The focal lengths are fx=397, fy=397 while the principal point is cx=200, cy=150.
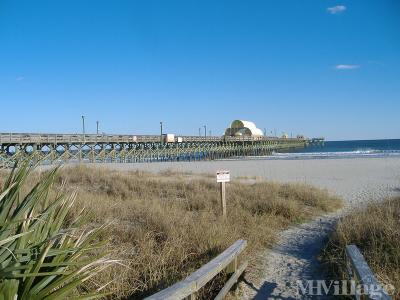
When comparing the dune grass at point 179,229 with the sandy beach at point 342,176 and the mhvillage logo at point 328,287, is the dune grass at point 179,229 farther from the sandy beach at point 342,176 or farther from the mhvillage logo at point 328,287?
the sandy beach at point 342,176

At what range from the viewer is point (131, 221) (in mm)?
6824

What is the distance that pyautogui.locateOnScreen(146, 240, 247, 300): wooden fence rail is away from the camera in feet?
9.12

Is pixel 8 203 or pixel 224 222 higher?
pixel 8 203

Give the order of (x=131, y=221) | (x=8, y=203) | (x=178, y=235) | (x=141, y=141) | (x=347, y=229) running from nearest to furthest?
(x=8, y=203) → (x=178, y=235) → (x=347, y=229) → (x=131, y=221) → (x=141, y=141)

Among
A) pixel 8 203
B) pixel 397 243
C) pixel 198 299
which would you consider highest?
pixel 8 203

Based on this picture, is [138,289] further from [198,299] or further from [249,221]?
[249,221]

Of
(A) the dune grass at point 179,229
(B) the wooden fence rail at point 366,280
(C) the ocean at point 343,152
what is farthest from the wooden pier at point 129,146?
(B) the wooden fence rail at point 366,280

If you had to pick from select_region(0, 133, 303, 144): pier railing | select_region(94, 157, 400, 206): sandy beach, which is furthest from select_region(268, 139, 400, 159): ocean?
select_region(94, 157, 400, 206): sandy beach

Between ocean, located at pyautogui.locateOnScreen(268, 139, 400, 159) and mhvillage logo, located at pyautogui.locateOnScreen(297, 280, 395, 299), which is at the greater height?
mhvillage logo, located at pyautogui.locateOnScreen(297, 280, 395, 299)

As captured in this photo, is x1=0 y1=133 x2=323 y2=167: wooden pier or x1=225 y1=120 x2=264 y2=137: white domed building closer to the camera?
x1=0 y1=133 x2=323 y2=167: wooden pier

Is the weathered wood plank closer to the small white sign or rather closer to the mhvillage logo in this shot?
the mhvillage logo

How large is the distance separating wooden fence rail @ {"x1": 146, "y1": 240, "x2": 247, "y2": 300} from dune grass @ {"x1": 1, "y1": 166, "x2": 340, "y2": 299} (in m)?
0.32

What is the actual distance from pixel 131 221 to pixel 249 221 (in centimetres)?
204

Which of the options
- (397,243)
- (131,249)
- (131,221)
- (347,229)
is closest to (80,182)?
(131,221)
